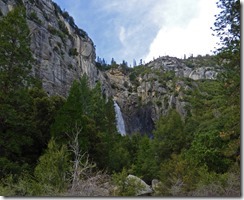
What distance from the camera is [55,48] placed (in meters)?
24.2

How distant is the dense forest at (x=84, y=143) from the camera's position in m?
5.72

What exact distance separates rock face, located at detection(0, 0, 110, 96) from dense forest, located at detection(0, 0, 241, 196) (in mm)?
5958

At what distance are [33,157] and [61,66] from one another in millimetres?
13178

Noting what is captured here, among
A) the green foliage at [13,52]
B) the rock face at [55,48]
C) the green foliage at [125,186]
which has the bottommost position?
the green foliage at [125,186]

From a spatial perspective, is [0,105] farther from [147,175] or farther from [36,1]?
[36,1]

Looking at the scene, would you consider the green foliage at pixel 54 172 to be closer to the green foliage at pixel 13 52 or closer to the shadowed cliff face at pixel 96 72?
the green foliage at pixel 13 52

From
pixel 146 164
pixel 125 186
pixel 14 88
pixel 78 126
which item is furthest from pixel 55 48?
pixel 125 186

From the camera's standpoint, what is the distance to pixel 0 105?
9711 mm

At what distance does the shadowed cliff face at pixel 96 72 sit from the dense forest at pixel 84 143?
95.7 inches

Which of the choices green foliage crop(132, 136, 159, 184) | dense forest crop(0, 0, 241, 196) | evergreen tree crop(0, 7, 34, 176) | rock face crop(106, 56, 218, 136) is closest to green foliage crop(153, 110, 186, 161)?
dense forest crop(0, 0, 241, 196)

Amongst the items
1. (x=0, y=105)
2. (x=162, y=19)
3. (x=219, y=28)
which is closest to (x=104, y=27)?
(x=162, y=19)

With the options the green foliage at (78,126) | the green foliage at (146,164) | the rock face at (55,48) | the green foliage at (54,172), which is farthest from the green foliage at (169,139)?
the green foliage at (54,172)

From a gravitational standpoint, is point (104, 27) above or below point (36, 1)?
below

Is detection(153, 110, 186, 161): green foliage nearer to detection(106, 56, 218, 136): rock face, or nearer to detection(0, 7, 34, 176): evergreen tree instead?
detection(0, 7, 34, 176): evergreen tree
